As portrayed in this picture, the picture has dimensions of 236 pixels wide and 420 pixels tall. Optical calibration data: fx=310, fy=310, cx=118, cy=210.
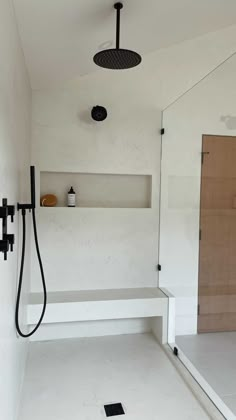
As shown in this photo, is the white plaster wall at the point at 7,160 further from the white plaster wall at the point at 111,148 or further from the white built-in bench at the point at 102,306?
the white plaster wall at the point at 111,148

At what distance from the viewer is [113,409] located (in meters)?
2.00

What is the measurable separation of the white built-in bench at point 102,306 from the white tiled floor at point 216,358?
0.29 meters

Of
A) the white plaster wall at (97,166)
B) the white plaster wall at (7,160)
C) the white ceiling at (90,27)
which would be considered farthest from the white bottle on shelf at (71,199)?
the white plaster wall at (7,160)

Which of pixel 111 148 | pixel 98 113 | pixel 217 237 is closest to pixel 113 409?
pixel 217 237

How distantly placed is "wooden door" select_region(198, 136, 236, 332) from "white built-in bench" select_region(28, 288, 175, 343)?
493 mm

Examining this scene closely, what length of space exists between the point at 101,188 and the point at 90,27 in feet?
4.92

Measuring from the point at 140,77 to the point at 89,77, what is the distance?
0.50 m

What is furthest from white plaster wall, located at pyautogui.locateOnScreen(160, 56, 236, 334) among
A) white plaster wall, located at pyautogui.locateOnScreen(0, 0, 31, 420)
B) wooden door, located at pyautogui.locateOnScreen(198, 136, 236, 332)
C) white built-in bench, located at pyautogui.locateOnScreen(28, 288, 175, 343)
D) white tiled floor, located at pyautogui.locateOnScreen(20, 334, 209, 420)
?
white plaster wall, located at pyautogui.locateOnScreen(0, 0, 31, 420)

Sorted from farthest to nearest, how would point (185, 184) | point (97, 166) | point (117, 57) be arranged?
point (185, 184)
point (97, 166)
point (117, 57)

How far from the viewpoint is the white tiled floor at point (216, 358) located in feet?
7.32

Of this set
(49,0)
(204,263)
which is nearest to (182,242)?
(204,263)

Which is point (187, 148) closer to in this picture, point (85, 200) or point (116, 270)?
point (85, 200)

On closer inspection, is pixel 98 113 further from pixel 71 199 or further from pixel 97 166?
pixel 71 199

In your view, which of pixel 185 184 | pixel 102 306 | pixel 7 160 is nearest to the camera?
pixel 7 160
